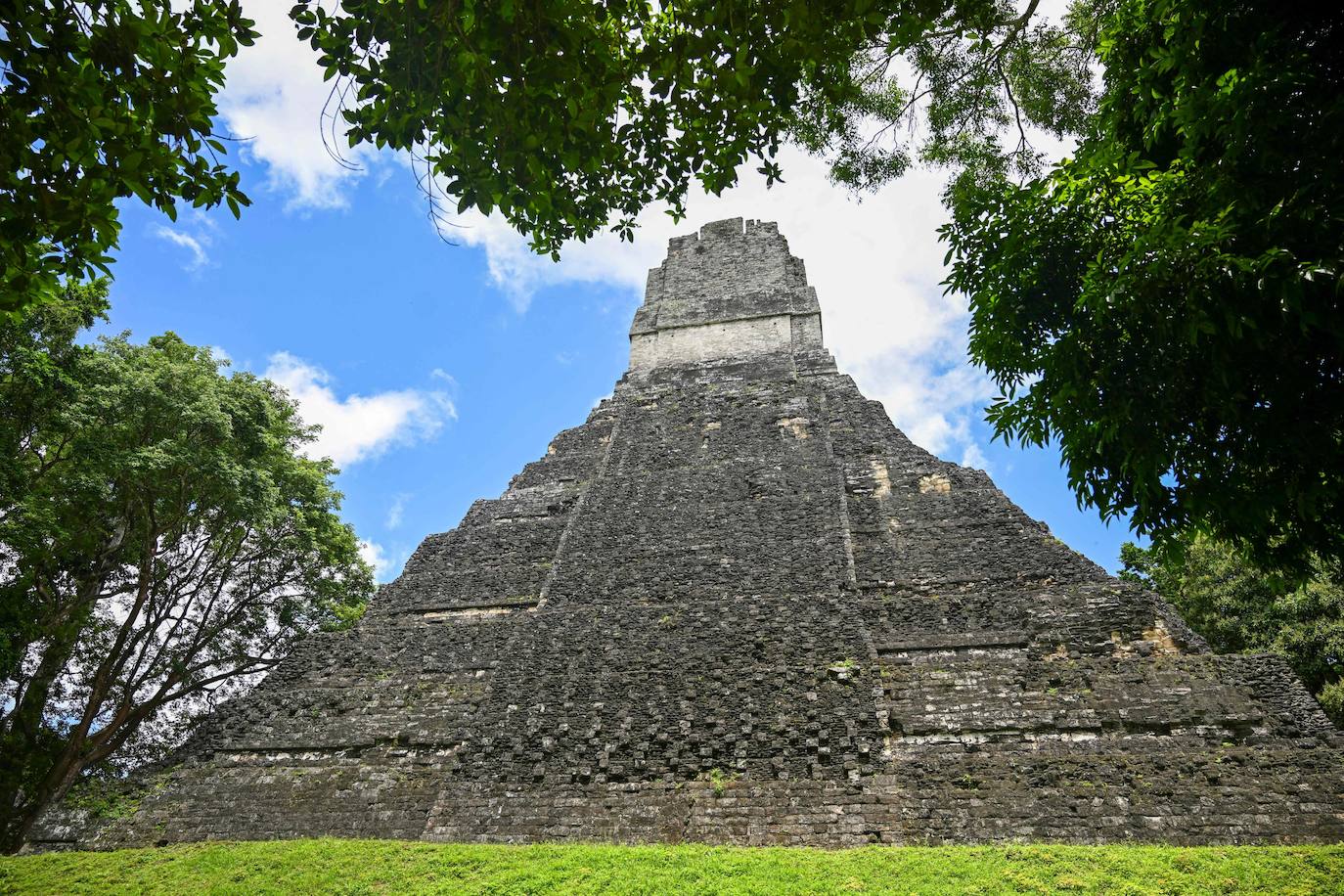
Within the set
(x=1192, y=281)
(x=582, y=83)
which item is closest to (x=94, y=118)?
(x=582, y=83)

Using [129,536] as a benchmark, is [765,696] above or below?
below

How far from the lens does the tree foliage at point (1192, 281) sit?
3357 millimetres

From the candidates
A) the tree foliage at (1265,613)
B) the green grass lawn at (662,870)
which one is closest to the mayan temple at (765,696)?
the green grass lawn at (662,870)

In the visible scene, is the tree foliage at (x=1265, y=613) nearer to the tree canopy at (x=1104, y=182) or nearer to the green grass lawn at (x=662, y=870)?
the green grass lawn at (x=662, y=870)

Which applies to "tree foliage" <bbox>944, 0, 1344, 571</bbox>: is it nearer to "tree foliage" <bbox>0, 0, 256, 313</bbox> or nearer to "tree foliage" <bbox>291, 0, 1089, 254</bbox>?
"tree foliage" <bbox>291, 0, 1089, 254</bbox>

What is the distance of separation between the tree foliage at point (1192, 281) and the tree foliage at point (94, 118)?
4.42 meters

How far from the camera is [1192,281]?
3.59 m

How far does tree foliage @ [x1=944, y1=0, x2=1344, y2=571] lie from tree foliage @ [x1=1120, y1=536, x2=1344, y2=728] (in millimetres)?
7528

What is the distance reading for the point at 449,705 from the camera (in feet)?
29.4

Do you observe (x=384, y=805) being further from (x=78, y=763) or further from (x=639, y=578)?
(x=78, y=763)

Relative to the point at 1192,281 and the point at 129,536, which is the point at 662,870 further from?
the point at 129,536

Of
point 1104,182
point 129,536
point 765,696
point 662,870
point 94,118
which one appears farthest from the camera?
point 129,536

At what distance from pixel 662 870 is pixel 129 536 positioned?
11.0m

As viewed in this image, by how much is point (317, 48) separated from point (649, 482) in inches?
391
